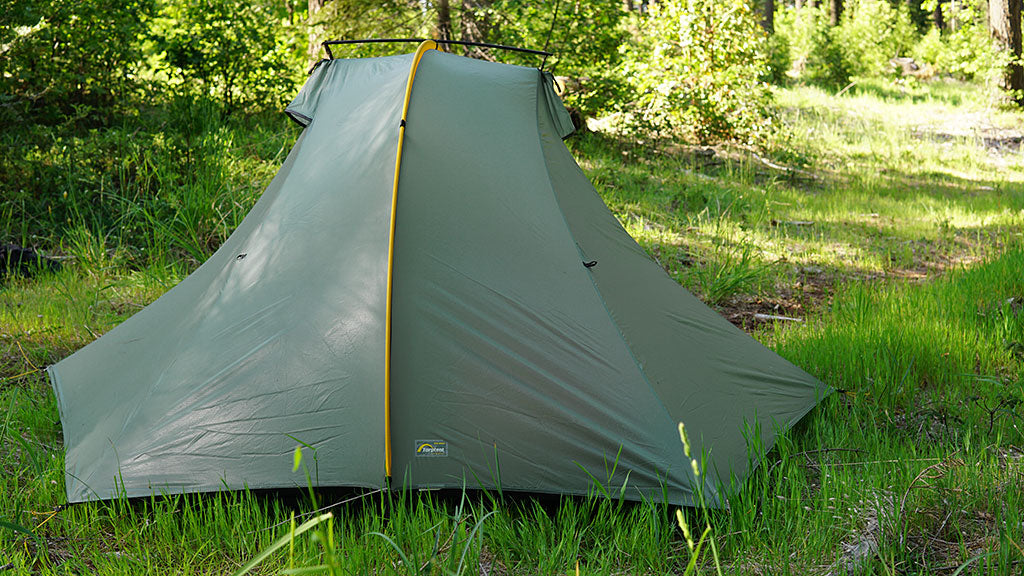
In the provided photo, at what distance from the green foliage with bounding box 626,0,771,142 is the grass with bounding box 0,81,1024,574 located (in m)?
0.49

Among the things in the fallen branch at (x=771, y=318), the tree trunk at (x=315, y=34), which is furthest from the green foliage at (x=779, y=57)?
the fallen branch at (x=771, y=318)

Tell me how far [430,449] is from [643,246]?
151 inches

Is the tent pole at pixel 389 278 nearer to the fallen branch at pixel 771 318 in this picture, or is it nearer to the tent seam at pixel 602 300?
the tent seam at pixel 602 300

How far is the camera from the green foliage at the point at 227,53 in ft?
23.4

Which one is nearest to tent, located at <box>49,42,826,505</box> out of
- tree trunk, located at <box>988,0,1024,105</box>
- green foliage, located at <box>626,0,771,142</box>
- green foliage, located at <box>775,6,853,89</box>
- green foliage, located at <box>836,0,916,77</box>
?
green foliage, located at <box>626,0,771,142</box>

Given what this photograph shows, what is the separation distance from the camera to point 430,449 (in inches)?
99.9

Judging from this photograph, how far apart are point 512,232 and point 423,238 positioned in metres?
0.34

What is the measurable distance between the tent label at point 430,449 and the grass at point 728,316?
0.47 ft

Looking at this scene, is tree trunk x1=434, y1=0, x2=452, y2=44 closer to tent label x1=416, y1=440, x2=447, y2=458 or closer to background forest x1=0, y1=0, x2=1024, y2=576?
background forest x1=0, y1=0, x2=1024, y2=576

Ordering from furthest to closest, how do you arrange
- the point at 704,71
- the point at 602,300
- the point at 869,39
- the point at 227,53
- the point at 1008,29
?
the point at 869,39, the point at 1008,29, the point at 704,71, the point at 227,53, the point at 602,300

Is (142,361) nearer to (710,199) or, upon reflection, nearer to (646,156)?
(710,199)

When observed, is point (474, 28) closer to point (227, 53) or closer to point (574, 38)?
point (574, 38)

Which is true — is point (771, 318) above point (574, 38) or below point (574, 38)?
below

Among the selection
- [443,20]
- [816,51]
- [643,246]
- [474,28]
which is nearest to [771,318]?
[643,246]
